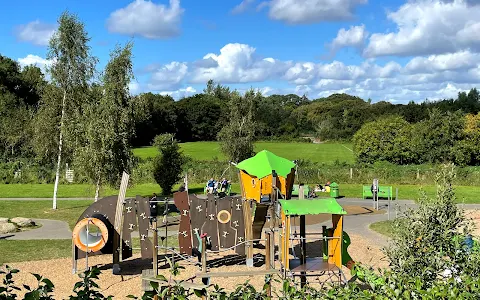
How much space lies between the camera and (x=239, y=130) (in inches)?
1277

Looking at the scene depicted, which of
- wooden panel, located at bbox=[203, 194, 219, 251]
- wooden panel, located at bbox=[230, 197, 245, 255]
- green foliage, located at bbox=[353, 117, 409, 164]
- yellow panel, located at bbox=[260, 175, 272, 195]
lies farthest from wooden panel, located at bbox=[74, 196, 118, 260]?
green foliage, located at bbox=[353, 117, 409, 164]

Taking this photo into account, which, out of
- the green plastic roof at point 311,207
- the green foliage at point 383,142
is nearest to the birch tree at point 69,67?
the green plastic roof at point 311,207

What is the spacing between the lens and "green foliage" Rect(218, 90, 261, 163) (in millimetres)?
32406

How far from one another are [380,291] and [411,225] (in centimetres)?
294

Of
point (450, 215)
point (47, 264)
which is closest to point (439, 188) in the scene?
point (450, 215)

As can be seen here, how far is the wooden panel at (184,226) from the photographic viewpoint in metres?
13.8

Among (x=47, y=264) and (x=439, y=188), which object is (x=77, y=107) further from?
(x=439, y=188)

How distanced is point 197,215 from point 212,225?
51 cm

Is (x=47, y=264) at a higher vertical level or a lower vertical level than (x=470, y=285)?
lower

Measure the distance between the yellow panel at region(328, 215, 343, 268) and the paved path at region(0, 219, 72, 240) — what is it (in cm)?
1136

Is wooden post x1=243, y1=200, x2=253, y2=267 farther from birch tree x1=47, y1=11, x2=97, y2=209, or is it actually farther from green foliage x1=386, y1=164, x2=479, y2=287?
birch tree x1=47, y1=11, x2=97, y2=209

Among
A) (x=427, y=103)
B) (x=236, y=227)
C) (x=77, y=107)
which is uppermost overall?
(x=427, y=103)

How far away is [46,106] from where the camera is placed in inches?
946

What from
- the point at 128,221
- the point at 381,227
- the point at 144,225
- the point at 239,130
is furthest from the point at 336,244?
the point at 239,130
